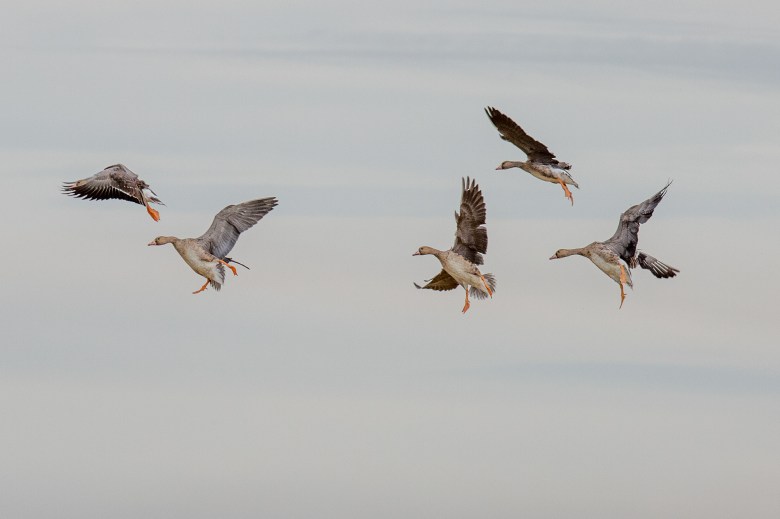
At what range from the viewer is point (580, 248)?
164 ft

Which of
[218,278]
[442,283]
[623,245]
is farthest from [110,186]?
[623,245]

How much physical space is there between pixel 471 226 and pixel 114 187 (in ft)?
33.5

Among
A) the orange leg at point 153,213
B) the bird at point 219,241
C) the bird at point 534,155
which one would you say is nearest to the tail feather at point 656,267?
the bird at point 534,155

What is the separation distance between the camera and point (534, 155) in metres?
50.2

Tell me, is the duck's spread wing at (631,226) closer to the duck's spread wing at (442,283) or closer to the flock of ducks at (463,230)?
the flock of ducks at (463,230)

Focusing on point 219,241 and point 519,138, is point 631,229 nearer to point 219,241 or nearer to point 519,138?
point 519,138

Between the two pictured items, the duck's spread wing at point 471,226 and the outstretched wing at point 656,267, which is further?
the outstretched wing at point 656,267

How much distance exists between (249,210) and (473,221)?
6287 mm

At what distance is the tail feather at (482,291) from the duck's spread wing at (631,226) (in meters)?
3.91

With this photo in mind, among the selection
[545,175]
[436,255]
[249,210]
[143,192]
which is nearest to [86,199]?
[143,192]

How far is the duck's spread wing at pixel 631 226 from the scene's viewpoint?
49219mm

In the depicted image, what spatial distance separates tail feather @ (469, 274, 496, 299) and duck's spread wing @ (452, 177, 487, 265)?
690 millimetres

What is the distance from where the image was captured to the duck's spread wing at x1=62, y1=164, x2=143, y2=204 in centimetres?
4806

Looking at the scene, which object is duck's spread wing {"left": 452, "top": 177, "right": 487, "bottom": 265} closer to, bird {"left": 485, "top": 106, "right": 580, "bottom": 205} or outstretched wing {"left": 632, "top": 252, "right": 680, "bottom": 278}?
bird {"left": 485, "top": 106, "right": 580, "bottom": 205}
